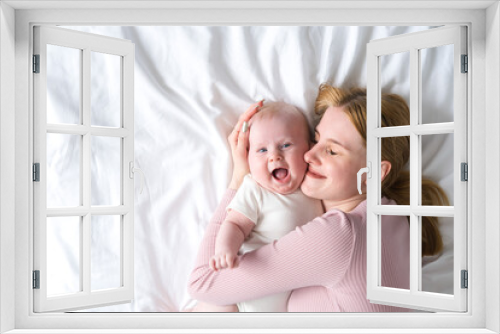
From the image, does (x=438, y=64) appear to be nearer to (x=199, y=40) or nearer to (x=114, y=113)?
(x=199, y=40)

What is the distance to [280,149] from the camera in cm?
291

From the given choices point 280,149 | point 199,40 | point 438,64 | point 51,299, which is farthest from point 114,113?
point 438,64

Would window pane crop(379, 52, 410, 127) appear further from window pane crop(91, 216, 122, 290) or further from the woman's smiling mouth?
window pane crop(91, 216, 122, 290)

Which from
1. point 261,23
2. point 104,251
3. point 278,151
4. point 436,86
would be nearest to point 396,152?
point 436,86

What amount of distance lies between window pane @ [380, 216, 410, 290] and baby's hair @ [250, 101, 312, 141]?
0.68m

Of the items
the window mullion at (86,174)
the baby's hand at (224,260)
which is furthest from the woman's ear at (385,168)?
the window mullion at (86,174)

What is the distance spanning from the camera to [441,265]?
284cm

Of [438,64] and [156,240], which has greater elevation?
[438,64]

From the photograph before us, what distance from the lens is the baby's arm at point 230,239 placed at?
262cm

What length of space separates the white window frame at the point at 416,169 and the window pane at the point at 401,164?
41cm

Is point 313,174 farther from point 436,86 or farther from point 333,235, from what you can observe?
point 436,86

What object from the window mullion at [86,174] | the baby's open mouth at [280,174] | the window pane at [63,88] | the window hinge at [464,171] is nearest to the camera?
the window hinge at [464,171]

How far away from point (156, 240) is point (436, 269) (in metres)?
1.63

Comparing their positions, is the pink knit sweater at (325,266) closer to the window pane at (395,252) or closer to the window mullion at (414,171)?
the window pane at (395,252)
